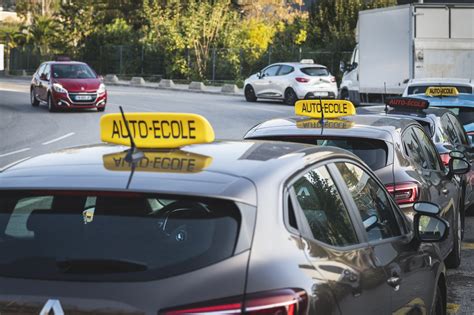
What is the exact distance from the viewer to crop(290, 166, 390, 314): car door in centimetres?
371

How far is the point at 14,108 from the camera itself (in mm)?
34031

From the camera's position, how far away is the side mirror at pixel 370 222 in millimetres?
4665

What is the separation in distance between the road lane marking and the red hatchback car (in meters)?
24.7

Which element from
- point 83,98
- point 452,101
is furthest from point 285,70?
point 452,101

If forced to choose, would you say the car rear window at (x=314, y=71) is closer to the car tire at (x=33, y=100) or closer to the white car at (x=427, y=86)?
the car tire at (x=33, y=100)

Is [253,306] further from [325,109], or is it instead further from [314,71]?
[314,71]

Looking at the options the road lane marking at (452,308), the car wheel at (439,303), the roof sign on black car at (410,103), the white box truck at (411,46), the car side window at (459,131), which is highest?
the white box truck at (411,46)

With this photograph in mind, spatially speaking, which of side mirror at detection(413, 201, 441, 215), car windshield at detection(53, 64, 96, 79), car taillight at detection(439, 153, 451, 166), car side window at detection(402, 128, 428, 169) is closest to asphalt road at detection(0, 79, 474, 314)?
car taillight at detection(439, 153, 451, 166)

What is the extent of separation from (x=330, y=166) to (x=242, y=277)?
4.22ft

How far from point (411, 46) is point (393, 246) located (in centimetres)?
2535

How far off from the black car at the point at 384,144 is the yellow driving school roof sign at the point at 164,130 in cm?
360

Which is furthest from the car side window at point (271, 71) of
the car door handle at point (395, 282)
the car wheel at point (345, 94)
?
the car door handle at point (395, 282)

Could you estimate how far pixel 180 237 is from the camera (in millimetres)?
3510

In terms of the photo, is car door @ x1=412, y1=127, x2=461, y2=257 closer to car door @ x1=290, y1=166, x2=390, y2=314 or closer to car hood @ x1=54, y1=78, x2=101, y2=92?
car door @ x1=290, y1=166, x2=390, y2=314
